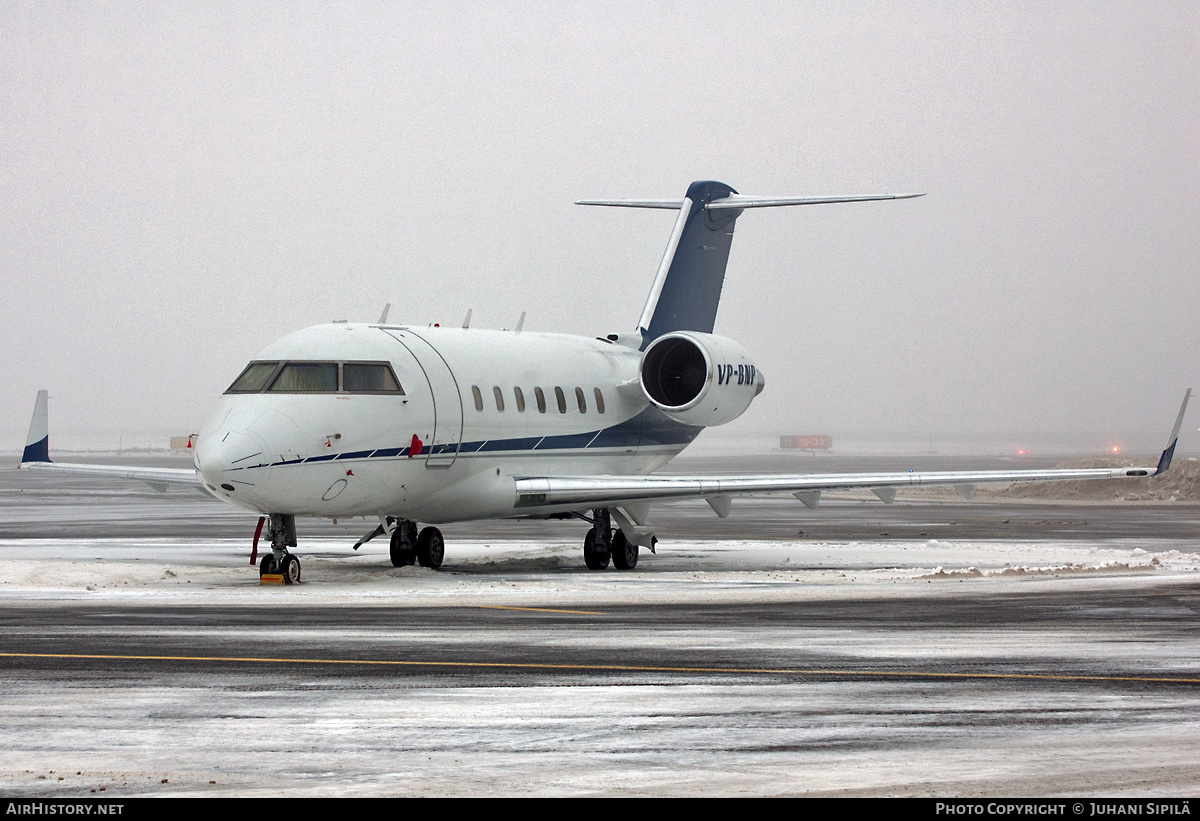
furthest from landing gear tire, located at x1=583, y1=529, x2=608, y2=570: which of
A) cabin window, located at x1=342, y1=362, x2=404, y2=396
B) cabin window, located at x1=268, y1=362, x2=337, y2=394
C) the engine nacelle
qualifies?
cabin window, located at x1=268, y1=362, x2=337, y2=394

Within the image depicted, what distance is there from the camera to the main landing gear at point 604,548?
78.9 ft

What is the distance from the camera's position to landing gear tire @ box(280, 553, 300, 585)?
19266 mm

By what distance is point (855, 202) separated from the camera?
90.8 feet

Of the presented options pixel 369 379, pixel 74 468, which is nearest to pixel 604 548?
pixel 369 379

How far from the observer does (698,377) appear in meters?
26.2

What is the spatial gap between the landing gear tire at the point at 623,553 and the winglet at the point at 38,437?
36.1 ft

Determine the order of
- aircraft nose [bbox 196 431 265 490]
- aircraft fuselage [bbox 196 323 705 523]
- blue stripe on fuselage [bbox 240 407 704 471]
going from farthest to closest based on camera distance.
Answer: blue stripe on fuselage [bbox 240 407 704 471], aircraft fuselage [bbox 196 323 705 523], aircraft nose [bbox 196 431 265 490]

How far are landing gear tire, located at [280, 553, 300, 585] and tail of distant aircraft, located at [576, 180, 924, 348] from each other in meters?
11.4

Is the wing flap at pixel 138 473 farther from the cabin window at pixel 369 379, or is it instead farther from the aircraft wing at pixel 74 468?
the cabin window at pixel 369 379

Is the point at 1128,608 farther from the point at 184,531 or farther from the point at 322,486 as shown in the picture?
the point at 184,531

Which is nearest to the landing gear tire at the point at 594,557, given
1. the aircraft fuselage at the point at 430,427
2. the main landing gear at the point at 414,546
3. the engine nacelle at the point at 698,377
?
the aircraft fuselage at the point at 430,427

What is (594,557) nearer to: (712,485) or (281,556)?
(712,485)

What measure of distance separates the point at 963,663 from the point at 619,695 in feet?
9.99

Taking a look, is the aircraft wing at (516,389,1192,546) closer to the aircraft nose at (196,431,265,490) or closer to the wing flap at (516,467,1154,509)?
the wing flap at (516,467,1154,509)
